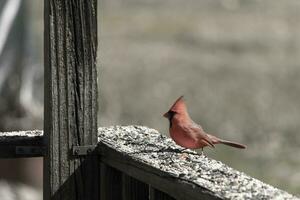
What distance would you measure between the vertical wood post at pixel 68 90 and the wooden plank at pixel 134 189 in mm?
158

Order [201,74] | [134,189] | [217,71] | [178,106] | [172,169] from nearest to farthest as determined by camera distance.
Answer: [172,169], [134,189], [178,106], [201,74], [217,71]

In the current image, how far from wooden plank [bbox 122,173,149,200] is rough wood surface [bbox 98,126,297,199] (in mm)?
37

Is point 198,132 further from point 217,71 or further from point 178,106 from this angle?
point 217,71

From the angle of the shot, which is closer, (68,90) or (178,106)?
(68,90)

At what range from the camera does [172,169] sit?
2342 mm

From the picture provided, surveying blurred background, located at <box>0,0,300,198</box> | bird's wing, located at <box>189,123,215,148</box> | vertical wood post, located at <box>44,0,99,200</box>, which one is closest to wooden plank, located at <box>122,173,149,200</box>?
vertical wood post, located at <box>44,0,99,200</box>

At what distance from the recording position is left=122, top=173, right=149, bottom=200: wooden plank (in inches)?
102

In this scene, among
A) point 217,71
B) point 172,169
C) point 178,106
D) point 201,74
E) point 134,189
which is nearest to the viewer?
point 172,169

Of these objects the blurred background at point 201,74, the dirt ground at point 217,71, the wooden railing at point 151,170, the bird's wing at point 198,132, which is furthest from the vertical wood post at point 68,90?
the dirt ground at point 217,71

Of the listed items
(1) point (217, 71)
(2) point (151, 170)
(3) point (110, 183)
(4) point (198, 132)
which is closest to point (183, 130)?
(4) point (198, 132)

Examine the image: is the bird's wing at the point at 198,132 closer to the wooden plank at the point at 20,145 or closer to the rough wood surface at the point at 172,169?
the rough wood surface at the point at 172,169

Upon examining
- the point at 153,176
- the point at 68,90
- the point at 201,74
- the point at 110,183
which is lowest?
the point at 201,74

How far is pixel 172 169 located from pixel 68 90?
46 cm

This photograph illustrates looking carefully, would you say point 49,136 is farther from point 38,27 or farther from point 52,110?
point 38,27
